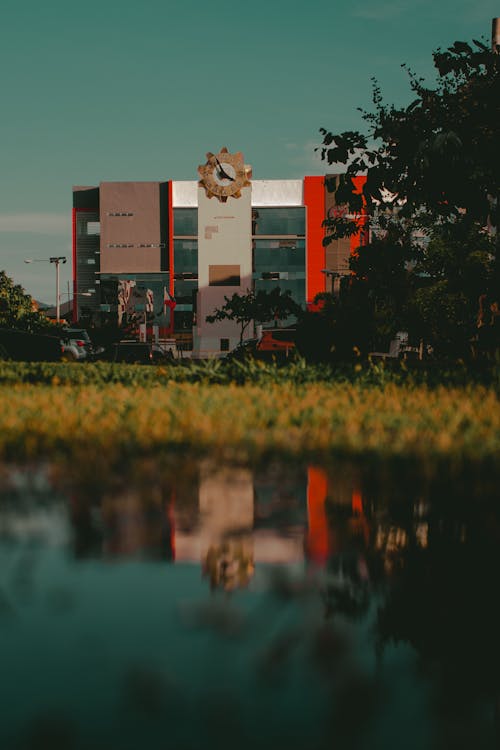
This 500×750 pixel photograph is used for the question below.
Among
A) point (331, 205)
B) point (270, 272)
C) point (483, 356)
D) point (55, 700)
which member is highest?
point (331, 205)

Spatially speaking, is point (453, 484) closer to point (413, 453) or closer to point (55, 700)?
point (413, 453)

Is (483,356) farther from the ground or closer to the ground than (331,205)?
closer to the ground

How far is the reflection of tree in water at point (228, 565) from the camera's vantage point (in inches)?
163

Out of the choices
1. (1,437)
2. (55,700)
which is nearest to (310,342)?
(1,437)

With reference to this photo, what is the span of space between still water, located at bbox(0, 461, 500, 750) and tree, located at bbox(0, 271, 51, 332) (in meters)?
34.2

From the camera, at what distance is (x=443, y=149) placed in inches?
528

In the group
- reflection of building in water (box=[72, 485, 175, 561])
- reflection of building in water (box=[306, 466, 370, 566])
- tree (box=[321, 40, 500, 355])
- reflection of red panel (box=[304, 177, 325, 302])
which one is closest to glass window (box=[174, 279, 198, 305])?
reflection of red panel (box=[304, 177, 325, 302])

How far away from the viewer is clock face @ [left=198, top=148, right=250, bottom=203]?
107 meters

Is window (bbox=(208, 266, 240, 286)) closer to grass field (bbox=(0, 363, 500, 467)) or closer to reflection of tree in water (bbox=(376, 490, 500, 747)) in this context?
grass field (bbox=(0, 363, 500, 467))

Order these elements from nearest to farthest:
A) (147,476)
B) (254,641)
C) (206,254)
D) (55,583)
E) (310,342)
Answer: (254,641) < (55,583) < (147,476) < (310,342) < (206,254)

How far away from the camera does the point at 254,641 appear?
11.3 feet

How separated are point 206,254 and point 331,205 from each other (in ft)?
51.5

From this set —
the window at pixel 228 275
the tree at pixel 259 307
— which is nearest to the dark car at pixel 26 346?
the tree at pixel 259 307

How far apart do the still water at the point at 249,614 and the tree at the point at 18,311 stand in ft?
112
